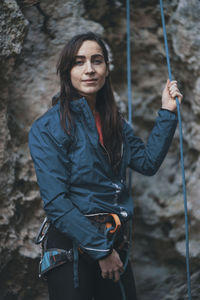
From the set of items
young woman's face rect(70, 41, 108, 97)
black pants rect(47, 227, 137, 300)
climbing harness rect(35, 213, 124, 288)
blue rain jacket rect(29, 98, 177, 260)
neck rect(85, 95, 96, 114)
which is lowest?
black pants rect(47, 227, 137, 300)

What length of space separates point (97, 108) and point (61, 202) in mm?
619

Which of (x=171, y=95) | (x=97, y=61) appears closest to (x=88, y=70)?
(x=97, y=61)

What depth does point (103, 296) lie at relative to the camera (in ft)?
5.97

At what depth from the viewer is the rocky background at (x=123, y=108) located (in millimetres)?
2264

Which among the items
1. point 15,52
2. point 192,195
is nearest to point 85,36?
point 15,52

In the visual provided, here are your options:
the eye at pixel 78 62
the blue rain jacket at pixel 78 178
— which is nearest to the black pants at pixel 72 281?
the blue rain jacket at pixel 78 178

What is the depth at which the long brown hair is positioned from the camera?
173 centimetres

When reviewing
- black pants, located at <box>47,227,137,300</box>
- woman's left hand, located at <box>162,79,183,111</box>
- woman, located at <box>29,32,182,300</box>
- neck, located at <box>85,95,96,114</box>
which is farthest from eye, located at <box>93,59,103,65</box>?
black pants, located at <box>47,227,137,300</box>

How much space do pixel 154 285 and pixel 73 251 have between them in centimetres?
138

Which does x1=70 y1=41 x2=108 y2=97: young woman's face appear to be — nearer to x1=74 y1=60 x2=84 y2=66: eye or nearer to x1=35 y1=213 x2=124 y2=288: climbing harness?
x1=74 y1=60 x2=84 y2=66: eye

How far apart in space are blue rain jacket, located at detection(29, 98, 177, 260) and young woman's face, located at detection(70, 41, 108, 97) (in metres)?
0.11

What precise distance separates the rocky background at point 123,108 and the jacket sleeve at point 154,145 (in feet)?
2.44

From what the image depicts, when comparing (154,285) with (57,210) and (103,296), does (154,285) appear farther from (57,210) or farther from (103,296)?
(57,210)

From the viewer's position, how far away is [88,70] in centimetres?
170
